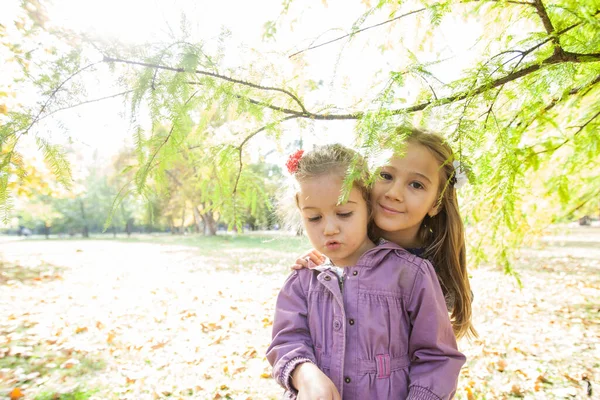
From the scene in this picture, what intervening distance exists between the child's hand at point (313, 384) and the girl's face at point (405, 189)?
0.65 metres

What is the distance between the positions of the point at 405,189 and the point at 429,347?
0.65 meters

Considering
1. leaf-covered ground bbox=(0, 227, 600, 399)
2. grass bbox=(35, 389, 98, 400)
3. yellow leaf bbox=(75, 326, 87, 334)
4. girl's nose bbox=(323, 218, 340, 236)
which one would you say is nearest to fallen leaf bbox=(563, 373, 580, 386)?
leaf-covered ground bbox=(0, 227, 600, 399)

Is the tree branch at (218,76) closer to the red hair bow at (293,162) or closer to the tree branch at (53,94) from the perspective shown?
the tree branch at (53,94)

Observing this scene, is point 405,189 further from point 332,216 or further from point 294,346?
point 294,346

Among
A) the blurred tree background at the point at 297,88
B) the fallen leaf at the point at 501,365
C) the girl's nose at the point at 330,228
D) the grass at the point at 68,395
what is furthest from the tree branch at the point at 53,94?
the fallen leaf at the point at 501,365

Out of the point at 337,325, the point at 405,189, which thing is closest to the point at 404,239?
the point at 405,189

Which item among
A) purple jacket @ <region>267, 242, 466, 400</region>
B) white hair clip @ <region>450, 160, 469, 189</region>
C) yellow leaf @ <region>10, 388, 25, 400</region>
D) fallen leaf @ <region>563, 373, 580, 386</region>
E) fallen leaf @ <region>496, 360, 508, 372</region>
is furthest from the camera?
fallen leaf @ <region>496, 360, 508, 372</region>

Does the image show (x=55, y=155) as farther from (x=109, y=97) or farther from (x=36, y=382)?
(x=36, y=382)

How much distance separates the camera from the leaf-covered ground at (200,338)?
3.20m

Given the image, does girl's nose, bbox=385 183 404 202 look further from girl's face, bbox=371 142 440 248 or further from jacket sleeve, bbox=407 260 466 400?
jacket sleeve, bbox=407 260 466 400

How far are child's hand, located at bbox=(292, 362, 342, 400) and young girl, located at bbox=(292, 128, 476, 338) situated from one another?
1.49 feet

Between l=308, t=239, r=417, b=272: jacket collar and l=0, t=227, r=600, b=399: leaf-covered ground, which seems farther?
l=0, t=227, r=600, b=399: leaf-covered ground

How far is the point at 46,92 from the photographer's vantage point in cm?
167

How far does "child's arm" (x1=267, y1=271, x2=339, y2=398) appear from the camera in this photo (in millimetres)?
1441
